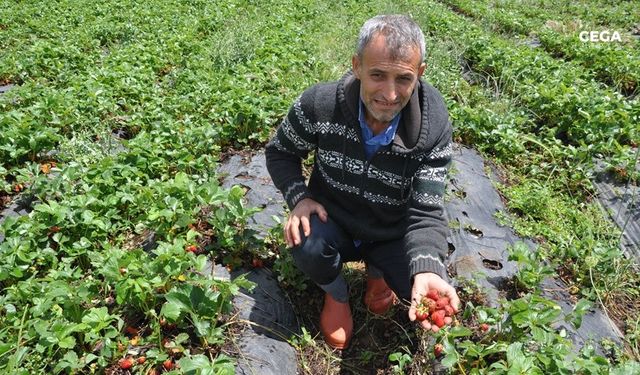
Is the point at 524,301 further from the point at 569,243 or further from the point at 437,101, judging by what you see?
the point at 569,243

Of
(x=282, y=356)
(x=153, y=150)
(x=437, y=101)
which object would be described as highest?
(x=437, y=101)

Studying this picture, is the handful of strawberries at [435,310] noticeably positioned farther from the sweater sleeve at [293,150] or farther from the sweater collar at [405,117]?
the sweater sleeve at [293,150]

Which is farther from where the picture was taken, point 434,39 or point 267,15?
point 267,15

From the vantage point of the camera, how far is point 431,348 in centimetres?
232

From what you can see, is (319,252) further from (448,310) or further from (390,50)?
(390,50)

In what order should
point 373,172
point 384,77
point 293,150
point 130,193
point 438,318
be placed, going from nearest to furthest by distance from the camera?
point 438,318 → point 384,77 → point 373,172 → point 293,150 → point 130,193

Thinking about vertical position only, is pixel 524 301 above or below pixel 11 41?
above

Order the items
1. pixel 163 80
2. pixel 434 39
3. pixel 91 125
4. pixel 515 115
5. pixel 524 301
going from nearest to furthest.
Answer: pixel 524 301 → pixel 91 125 → pixel 515 115 → pixel 163 80 → pixel 434 39

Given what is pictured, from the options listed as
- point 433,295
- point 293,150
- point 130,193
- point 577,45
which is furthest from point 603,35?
point 130,193

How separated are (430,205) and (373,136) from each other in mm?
409

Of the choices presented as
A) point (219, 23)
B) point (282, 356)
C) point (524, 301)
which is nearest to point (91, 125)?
point (282, 356)

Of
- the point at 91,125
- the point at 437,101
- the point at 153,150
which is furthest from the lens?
the point at 91,125

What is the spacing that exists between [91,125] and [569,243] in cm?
371

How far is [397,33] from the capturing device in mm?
1988
